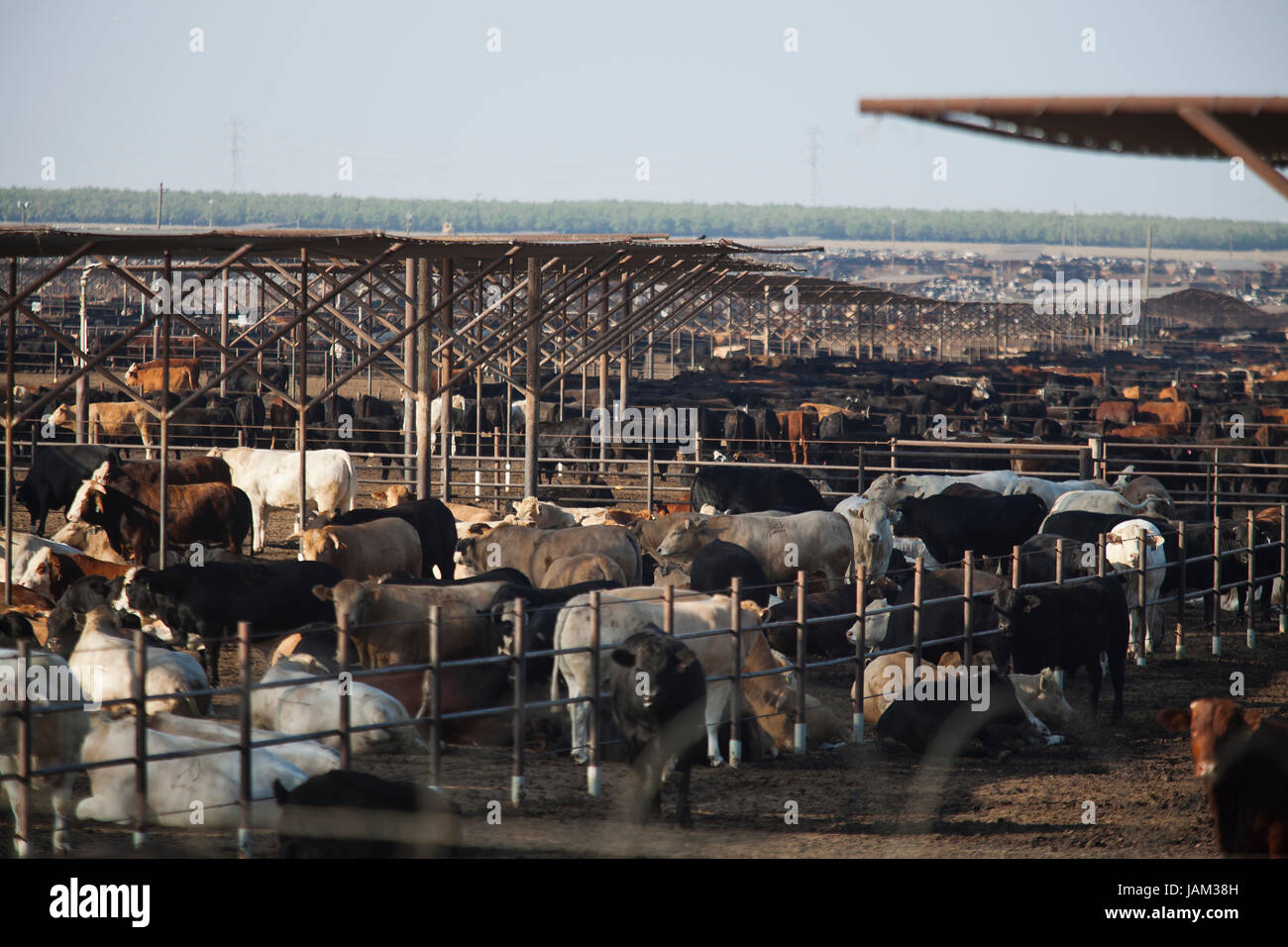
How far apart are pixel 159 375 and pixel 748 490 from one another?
18.3 metres

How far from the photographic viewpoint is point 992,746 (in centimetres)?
877

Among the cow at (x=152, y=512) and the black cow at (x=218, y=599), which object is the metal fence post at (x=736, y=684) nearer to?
the black cow at (x=218, y=599)

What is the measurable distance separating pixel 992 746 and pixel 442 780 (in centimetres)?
358

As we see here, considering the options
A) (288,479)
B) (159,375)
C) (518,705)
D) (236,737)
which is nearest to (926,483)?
(288,479)

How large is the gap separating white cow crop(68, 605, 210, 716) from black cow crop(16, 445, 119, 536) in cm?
876

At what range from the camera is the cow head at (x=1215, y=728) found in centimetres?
580

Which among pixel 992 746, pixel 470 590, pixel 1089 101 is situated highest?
pixel 1089 101

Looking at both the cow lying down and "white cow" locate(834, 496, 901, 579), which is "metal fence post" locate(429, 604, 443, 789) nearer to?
the cow lying down

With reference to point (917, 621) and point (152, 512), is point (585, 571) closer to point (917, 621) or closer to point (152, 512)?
point (917, 621)

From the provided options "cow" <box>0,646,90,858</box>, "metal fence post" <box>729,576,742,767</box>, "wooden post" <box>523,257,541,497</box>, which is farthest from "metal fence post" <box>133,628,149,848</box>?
"wooden post" <box>523,257,541,497</box>
